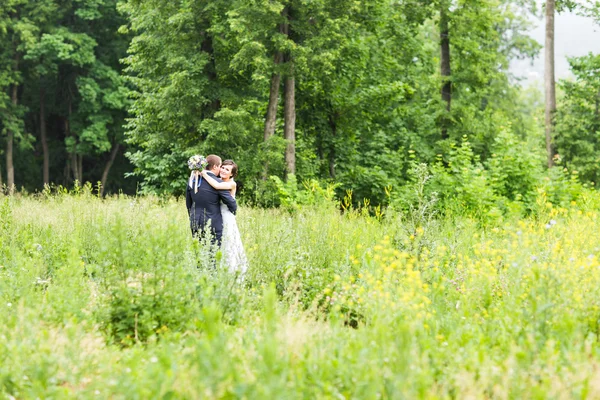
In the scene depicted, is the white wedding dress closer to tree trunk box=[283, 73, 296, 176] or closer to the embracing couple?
the embracing couple

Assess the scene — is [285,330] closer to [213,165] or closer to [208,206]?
[208,206]

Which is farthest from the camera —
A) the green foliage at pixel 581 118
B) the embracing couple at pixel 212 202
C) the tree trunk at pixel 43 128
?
the tree trunk at pixel 43 128

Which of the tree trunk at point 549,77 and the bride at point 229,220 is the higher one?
the tree trunk at point 549,77

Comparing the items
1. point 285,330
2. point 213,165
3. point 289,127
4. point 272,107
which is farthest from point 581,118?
point 285,330

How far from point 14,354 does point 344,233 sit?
5.72 m

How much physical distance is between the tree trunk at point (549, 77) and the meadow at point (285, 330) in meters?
13.6

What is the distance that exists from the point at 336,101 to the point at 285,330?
1642 centimetres

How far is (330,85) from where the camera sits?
20.1m

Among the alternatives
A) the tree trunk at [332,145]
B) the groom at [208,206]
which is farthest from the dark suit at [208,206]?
the tree trunk at [332,145]

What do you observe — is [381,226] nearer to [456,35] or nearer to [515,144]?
[515,144]

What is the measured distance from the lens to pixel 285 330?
4570 millimetres

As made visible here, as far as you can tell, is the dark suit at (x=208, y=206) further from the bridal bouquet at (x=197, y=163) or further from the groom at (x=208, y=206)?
the bridal bouquet at (x=197, y=163)

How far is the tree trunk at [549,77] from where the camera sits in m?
20.2

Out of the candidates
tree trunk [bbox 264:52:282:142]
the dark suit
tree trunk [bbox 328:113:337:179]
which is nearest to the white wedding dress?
the dark suit
